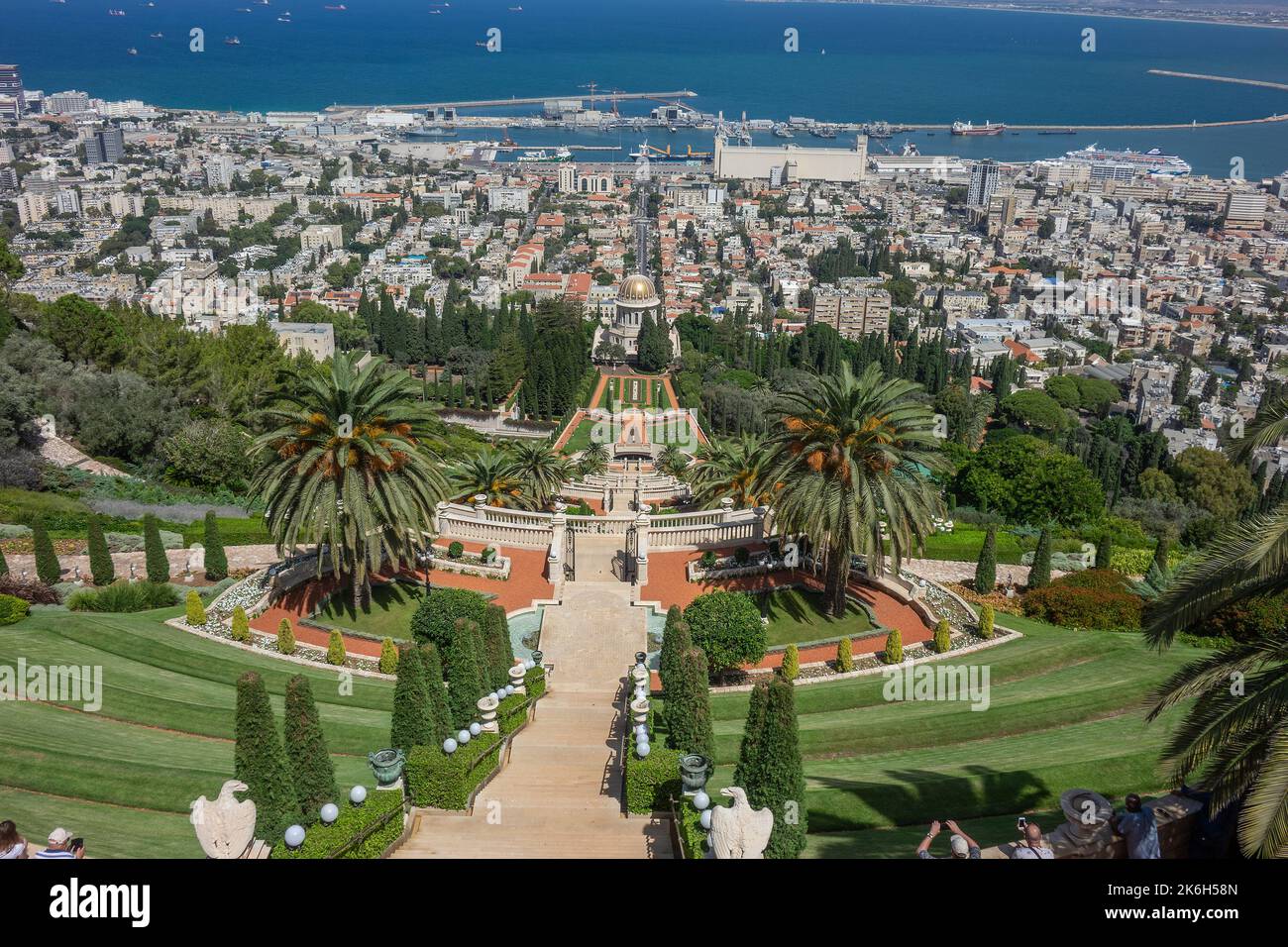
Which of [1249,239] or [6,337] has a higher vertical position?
[1249,239]

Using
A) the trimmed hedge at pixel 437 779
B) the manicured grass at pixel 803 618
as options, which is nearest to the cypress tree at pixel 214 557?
the trimmed hedge at pixel 437 779

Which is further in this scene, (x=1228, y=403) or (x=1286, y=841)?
(x=1228, y=403)

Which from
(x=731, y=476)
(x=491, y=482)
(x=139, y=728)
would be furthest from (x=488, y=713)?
(x=731, y=476)

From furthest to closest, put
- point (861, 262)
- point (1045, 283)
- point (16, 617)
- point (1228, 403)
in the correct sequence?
1. point (861, 262)
2. point (1045, 283)
3. point (1228, 403)
4. point (16, 617)

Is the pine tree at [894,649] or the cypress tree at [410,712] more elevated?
the cypress tree at [410,712]

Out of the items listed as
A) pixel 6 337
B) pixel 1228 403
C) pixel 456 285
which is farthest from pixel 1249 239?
pixel 6 337

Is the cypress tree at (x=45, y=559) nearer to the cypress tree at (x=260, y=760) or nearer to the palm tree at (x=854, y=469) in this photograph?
the cypress tree at (x=260, y=760)
